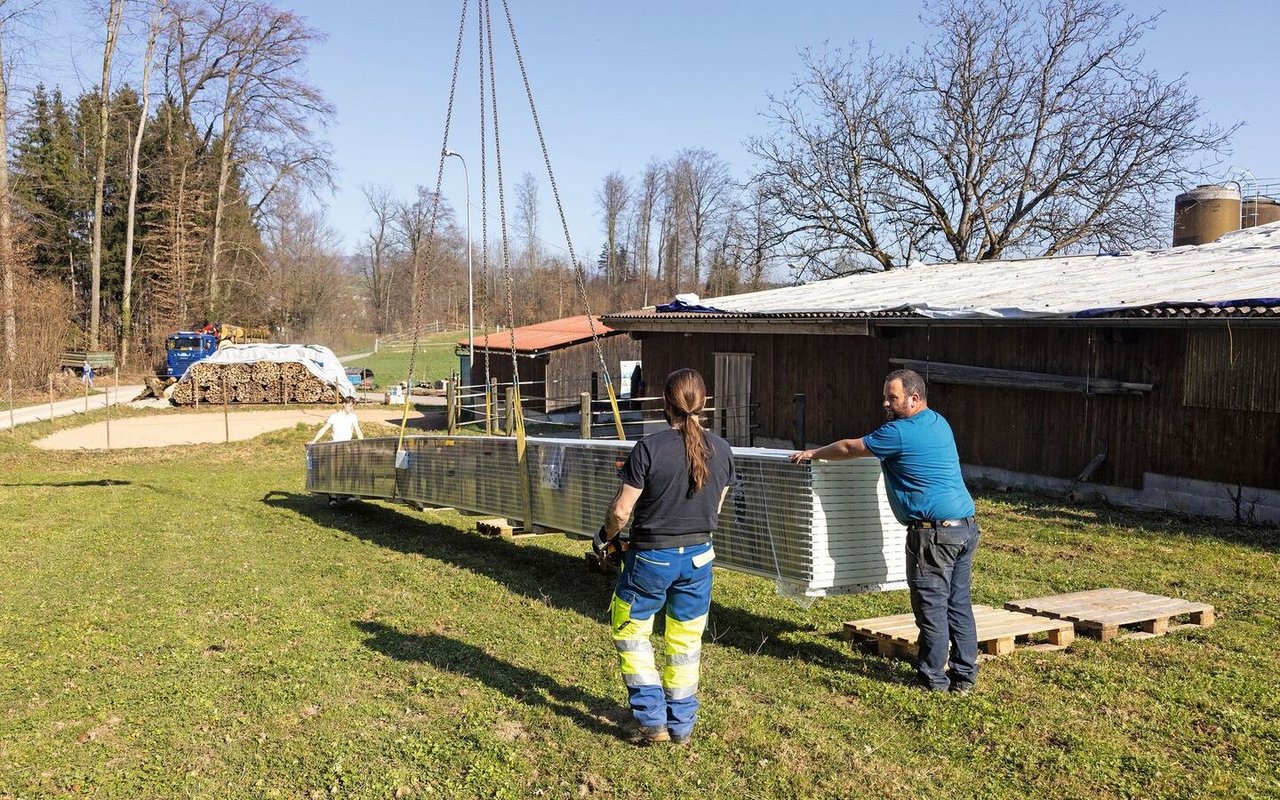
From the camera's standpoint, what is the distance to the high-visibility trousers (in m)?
5.01

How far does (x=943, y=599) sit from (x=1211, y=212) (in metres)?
20.7

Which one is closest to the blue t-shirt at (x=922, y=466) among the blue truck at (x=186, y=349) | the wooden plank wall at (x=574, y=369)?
the wooden plank wall at (x=574, y=369)

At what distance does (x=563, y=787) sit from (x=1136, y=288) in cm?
1342

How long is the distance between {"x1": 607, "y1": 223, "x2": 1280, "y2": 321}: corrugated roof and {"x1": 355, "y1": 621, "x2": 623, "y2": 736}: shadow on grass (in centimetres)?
996

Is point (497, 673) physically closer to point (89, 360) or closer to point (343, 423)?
point (343, 423)

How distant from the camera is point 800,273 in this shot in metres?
37.9

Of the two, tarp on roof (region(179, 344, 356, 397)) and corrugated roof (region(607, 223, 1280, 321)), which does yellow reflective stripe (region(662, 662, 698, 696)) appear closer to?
corrugated roof (region(607, 223, 1280, 321))

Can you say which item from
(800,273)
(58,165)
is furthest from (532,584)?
(58,165)

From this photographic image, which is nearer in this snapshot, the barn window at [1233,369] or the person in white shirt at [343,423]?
the barn window at [1233,369]

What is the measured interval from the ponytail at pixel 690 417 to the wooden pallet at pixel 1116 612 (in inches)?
138

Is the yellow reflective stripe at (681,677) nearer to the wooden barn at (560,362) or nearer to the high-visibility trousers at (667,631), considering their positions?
the high-visibility trousers at (667,631)

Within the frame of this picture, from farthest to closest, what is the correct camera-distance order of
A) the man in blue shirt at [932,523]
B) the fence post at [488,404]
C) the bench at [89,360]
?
the bench at [89,360] → the fence post at [488,404] → the man in blue shirt at [932,523]

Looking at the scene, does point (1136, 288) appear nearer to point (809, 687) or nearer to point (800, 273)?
point (809, 687)

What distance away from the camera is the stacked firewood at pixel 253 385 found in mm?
35188
